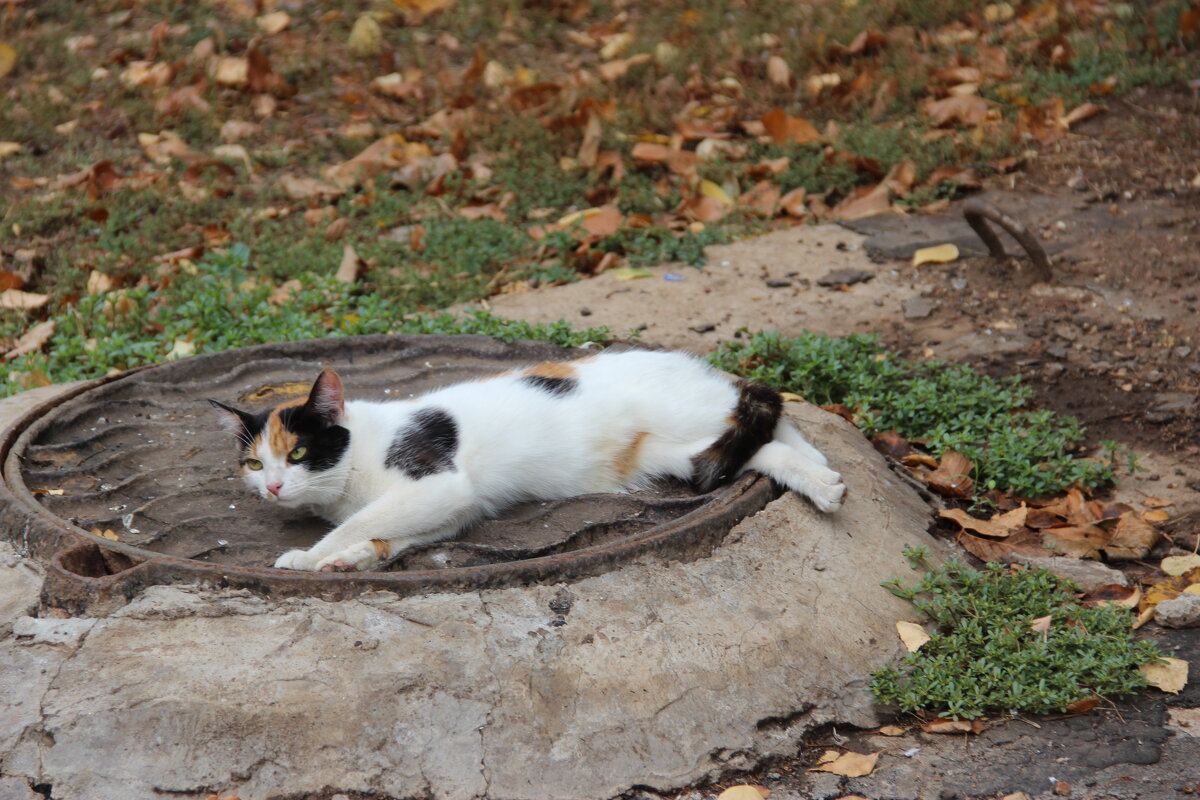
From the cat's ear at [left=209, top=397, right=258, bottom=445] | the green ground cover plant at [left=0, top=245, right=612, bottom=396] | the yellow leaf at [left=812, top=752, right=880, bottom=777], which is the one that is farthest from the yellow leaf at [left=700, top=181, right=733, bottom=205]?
the yellow leaf at [left=812, top=752, right=880, bottom=777]

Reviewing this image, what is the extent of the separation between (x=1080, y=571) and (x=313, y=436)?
2.25m

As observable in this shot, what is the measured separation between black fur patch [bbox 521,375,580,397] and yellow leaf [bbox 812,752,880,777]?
120 centimetres

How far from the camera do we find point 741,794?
2402 millimetres

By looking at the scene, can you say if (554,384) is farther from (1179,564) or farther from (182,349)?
(182,349)

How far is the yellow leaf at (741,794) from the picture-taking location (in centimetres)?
239

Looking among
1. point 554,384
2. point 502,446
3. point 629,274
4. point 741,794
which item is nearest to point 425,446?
point 502,446

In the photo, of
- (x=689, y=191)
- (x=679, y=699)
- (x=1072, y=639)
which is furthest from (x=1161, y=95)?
(x=679, y=699)

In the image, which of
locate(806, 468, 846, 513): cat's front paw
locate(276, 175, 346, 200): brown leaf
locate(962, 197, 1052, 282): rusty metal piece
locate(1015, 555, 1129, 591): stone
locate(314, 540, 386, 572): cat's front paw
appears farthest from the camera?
locate(276, 175, 346, 200): brown leaf

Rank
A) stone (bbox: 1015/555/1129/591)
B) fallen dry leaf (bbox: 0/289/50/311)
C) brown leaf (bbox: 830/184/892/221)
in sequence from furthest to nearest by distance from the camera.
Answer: brown leaf (bbox: 830/184/892/221), fallen dry leaf (bbox: 0/289/50/311), stone (bbox: 1015/555/1129/591)

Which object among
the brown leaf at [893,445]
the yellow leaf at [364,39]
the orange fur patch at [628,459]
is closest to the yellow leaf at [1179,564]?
the brown leaf at [893,445]

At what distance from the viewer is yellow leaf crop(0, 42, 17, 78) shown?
8.03 m

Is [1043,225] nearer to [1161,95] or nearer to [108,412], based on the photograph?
[1161,95]

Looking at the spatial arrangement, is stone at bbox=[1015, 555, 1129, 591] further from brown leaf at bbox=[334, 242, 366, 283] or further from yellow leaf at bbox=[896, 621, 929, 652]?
brown leaf at bbox=[334, 242, 366, 283]

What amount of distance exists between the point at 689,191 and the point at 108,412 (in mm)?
3548
